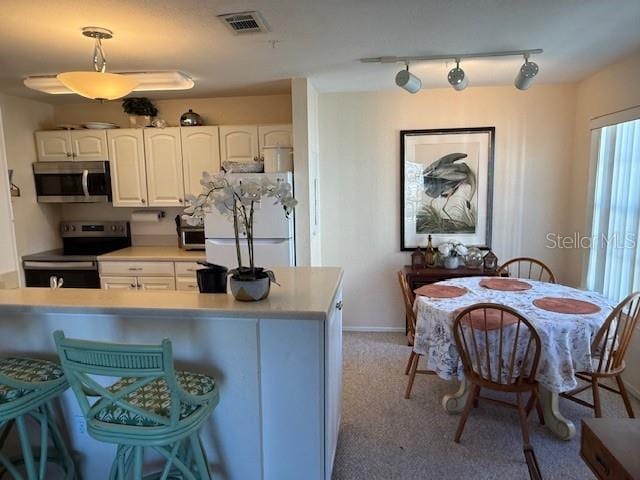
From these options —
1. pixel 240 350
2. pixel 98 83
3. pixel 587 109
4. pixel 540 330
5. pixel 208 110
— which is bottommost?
pixel 540 330

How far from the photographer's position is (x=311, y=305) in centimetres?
169

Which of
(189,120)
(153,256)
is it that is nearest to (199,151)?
(189,120)

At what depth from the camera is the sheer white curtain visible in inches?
116

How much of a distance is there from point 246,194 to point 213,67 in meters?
1.80

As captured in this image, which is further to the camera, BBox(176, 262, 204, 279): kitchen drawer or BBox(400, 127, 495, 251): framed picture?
BBox(400, 127, 495, 251): framed picture

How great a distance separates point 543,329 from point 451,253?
1656mm

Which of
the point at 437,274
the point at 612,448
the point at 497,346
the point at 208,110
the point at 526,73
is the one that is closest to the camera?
the point at 612,448

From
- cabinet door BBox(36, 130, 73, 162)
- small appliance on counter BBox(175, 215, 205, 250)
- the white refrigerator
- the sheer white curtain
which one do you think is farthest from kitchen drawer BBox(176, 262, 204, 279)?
the sheer white curtain

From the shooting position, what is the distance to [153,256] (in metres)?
3.76

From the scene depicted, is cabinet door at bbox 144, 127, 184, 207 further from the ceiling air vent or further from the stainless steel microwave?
the ceiling air vent

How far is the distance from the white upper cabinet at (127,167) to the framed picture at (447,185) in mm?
2493

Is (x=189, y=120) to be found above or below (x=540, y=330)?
above

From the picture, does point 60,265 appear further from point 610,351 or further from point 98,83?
point 610,351

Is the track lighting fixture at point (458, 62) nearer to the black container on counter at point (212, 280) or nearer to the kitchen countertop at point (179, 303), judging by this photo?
the kitchen countertop at point (179, 303)
